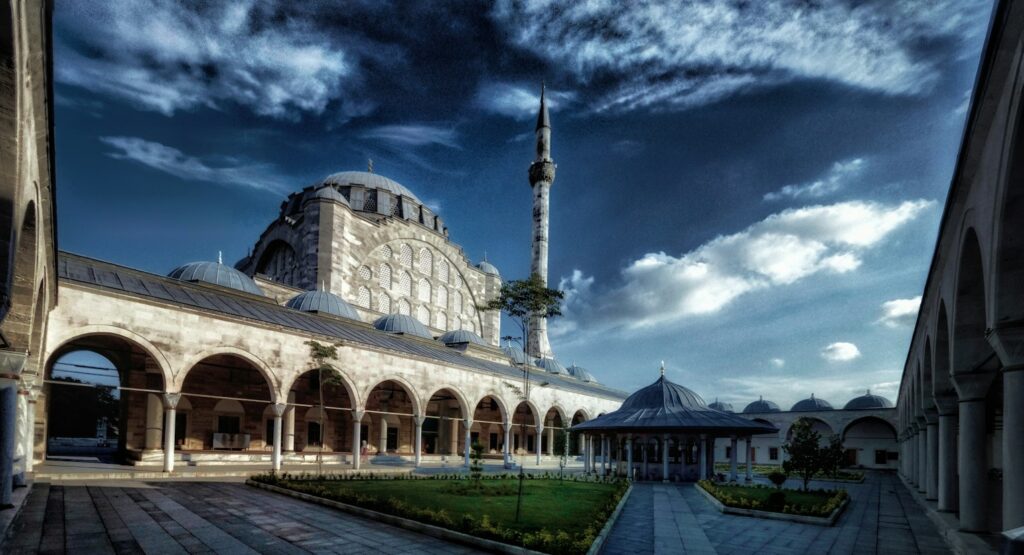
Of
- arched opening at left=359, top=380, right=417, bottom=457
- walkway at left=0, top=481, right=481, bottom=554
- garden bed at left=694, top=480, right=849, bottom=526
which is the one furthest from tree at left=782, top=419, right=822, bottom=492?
arched opening at left=359, top=380, right=417, bottom=457

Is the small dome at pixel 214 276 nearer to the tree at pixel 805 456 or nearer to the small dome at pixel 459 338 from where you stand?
the small dome at pixel 459 338

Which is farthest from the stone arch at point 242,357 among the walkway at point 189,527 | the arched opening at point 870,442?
the arched opening at point 870,442

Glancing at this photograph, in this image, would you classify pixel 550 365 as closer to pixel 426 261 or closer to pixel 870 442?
pixel 426 261

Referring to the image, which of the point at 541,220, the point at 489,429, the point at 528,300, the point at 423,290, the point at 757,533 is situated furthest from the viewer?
the point at 541,220

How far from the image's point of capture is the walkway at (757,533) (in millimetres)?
9828

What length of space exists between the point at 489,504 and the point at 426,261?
120 ft

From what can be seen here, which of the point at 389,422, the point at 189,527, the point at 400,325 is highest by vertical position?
the point at 400,325

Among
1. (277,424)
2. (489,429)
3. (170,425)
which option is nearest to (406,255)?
(489,429)

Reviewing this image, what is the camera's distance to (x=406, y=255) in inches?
1822

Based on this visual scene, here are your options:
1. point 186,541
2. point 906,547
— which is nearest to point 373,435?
point 186,541

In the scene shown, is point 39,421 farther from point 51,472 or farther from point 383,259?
point 383,259

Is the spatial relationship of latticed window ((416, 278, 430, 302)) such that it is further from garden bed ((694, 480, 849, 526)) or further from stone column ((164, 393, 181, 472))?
garden bed ((694, 480, 849, 526))

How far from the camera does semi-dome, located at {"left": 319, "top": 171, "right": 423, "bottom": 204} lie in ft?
164

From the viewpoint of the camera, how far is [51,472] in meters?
16.1
